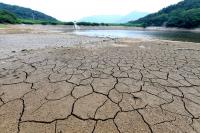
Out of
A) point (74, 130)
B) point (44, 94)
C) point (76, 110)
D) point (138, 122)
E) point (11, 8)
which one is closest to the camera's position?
point (74, 130)

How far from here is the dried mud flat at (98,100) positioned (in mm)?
1650

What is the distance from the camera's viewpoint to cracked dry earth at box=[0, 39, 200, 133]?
1.65m

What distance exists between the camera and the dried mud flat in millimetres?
1650

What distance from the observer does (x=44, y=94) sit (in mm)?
2270

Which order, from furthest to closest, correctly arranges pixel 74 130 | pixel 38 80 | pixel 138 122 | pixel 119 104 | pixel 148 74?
pixel 148 74
pixel 38 80
pixel 119 104
pixel 138 122
pixel 74 130

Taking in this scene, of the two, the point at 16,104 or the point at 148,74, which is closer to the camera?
the point at 16,104

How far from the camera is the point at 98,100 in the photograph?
2129 mm

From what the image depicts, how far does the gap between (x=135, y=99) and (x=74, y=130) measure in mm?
970

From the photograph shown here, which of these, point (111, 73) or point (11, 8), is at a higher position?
point (11, 8)

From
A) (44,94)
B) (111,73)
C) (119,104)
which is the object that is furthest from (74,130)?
(111,73)

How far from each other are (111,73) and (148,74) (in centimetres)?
76

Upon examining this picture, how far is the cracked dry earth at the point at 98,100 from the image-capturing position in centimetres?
165

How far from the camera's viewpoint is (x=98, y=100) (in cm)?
213

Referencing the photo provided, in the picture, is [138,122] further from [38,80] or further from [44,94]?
[38,80]
